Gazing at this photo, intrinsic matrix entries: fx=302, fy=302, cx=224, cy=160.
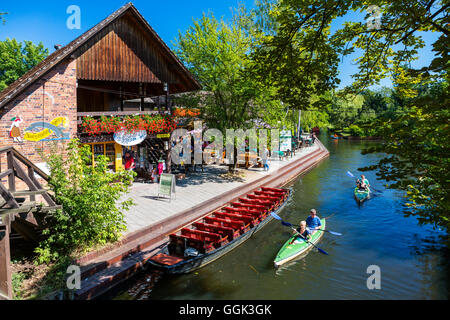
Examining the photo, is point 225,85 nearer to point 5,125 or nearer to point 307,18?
point 5,125

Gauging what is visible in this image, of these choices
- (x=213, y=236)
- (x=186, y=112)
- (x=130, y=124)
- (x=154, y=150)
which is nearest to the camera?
(x=213, y=236)

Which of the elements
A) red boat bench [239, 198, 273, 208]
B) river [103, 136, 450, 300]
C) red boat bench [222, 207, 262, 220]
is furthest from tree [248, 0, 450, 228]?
red boat bench [239, 198, 273, 208]

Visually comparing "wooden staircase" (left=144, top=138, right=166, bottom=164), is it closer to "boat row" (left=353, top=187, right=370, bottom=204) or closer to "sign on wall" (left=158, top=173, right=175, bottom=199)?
"sign on wall" (left=158, top=173, right=175, bottom=199)

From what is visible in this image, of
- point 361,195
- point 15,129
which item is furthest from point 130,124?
point 361,195

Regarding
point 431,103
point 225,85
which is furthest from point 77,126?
point 431,103

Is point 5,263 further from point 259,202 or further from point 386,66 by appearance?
point 259,202

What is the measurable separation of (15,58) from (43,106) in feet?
109

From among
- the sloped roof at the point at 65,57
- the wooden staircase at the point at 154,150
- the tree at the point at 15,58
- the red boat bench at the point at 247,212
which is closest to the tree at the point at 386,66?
the red boat bench at the point at 247,212

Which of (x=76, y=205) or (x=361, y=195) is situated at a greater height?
(x=76, y=205)

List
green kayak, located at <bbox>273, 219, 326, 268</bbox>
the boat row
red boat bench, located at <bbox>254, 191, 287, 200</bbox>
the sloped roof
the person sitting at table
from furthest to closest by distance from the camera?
the boat row
the person sitting at table
red boat bench, located at <bbox>254, 191, 287, 200</bbox>
the sloped roof
green kayak, located at <bbox>273, 219, 326, 268</bbox>

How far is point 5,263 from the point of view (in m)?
6.27

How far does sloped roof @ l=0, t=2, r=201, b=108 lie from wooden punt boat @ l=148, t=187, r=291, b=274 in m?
7.88

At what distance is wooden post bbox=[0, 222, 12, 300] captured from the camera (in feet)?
20.5

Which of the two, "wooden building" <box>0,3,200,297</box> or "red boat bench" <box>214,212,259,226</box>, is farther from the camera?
"red boat bench" <box>214,212,259,226</box>
